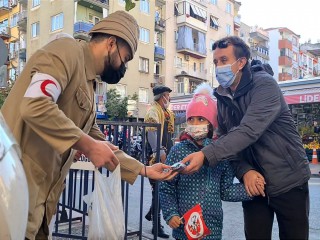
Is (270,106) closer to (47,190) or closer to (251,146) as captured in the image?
(251,146)

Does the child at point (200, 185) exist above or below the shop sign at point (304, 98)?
below

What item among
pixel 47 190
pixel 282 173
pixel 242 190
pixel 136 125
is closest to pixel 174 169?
pixel 242 190

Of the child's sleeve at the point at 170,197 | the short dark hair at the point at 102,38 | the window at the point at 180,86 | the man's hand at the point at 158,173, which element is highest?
the window at the point at 180,86

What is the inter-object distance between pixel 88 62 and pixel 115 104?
27874mm

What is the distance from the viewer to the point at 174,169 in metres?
2.52

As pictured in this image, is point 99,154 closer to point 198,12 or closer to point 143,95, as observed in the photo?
point 143,95

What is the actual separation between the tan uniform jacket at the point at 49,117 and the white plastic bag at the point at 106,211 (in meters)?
0.21

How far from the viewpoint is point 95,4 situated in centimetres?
3098

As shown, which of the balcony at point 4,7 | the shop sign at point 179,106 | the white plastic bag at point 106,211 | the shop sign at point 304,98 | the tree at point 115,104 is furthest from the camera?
the balcony at point 4,7

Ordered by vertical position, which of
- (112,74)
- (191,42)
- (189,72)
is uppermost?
(191,42)

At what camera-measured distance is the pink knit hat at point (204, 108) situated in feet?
9.14

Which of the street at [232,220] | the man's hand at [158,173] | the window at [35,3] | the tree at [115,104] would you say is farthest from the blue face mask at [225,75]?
the window at [35,3]

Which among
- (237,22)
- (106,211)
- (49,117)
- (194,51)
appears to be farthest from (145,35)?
(49,117)

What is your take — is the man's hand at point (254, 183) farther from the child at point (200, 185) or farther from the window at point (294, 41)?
the window at point (294, 41)
